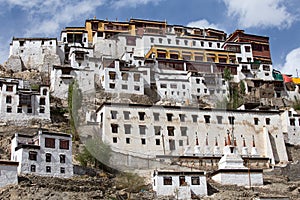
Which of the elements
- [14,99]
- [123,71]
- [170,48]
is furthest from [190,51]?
[14,99]

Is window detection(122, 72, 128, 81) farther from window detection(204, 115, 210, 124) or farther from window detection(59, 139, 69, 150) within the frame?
window detection(59, 139, 69, 150)

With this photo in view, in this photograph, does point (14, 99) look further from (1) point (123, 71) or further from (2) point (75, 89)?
(1) point (123, 71)

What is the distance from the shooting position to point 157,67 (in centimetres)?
6900

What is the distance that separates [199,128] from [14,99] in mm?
19464

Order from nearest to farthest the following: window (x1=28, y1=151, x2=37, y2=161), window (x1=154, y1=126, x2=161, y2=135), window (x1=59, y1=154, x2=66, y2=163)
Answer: window (x1=28, y1=151, x2=37, y2=161), window (x1=59, y1=154, x2=66, y2=163), window (x1=154, y1=126, x2=161, y2=135)

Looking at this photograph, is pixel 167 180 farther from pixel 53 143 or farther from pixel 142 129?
pixel 142 129

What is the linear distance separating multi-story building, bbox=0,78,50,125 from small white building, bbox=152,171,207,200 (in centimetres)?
1691

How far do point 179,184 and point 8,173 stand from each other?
13316 mm

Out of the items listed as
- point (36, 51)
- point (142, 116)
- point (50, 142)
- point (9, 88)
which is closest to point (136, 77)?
point (142, 116)

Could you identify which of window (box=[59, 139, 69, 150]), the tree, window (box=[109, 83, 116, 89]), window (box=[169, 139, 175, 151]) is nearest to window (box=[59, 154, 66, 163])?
window (box=[59, 139, 69, 150])

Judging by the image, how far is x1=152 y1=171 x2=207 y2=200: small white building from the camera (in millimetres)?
40375

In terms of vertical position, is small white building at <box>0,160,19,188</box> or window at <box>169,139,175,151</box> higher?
window at <box>169,139,175,151</box>

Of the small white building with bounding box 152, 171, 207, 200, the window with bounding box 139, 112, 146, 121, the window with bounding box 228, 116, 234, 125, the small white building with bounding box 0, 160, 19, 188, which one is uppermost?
the window with bounding box 139, 112, 146, 121

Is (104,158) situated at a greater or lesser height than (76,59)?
lesser
